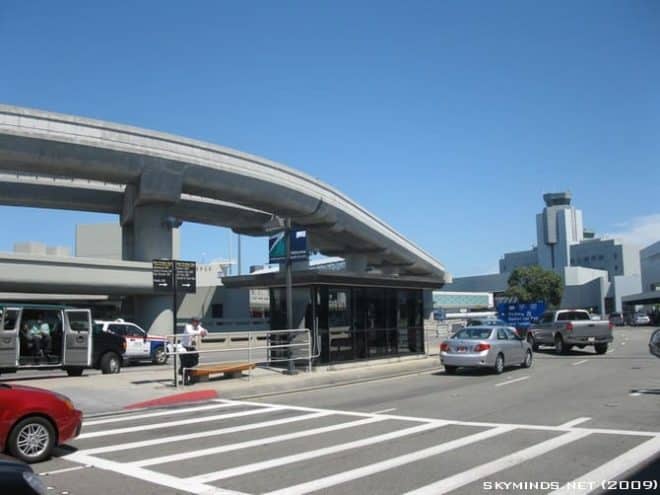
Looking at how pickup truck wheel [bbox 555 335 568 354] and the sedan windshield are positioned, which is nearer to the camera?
the sedan windshield

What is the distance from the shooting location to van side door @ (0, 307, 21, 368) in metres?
20.0

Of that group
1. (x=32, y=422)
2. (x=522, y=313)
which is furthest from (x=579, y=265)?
(x=32, y=422)

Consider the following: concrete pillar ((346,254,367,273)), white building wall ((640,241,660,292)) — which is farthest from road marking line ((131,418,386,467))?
white building wall ((640,241,660,292))

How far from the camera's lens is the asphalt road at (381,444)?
7.84 m

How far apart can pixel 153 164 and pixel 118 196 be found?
32.9 ft

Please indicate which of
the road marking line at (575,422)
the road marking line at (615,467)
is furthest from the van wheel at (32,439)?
the road marking line at (575,422)

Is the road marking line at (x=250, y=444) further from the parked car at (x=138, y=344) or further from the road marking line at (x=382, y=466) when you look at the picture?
the parked car at (x=138, y=344)

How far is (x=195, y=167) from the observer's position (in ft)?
152

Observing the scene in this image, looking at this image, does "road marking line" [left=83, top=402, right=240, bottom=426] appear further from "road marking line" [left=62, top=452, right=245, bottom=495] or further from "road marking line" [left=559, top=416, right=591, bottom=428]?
"road marking line" [left=559, top=416, right=591, bottom=428]

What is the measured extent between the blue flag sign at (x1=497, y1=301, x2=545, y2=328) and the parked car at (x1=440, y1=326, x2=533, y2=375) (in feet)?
60.2

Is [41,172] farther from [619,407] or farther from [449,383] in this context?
[619,407]

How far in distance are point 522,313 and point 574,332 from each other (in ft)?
38.0

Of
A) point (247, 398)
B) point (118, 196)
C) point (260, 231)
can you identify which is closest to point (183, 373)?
point (247, 398)

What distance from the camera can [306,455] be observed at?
30.9 ft
